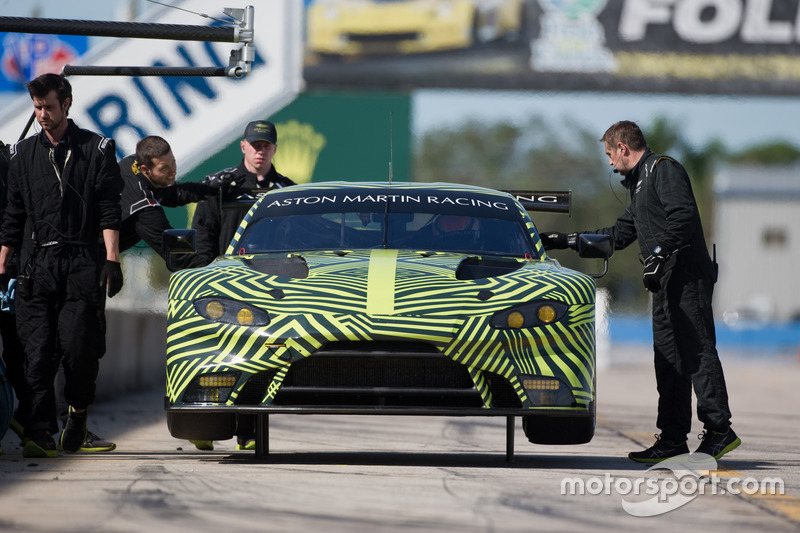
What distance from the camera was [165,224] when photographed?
9.81 meters

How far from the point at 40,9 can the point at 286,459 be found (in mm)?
8925

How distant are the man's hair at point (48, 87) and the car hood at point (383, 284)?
1473mm

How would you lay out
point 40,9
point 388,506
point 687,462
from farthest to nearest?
point 40,9 < point 687,462 < point 388,506

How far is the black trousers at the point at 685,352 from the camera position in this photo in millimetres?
8695

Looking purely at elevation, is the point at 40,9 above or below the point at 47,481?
above

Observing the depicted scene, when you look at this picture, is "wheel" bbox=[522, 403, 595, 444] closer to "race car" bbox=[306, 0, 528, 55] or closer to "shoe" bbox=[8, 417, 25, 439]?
"shoe" bbox=[8, 417, 25, 439]

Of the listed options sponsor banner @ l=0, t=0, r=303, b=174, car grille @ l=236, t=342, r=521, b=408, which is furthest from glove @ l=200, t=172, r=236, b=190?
sponsor banner @ l=0, t=0, r=303, b=174

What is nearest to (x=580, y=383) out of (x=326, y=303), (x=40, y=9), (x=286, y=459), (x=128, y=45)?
(x=326, y=303)

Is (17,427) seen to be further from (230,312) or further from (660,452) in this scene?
(660,452)

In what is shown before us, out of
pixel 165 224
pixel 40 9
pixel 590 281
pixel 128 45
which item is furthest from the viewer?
pixel 128 45

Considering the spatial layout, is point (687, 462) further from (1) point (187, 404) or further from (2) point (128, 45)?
(2) point (128, 45)

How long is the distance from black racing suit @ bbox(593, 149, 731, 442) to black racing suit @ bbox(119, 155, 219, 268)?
2787 millimetres

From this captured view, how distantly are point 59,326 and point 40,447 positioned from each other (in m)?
0.72

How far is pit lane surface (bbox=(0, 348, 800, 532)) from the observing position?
5805 mm
